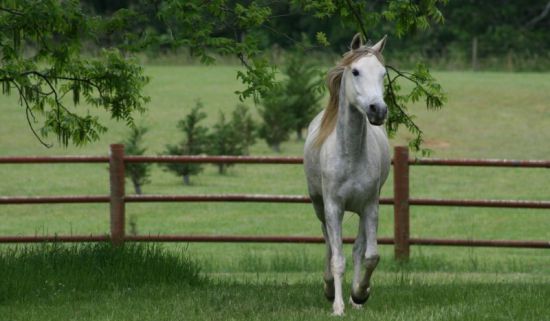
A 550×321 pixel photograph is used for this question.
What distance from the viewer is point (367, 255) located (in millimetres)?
8844

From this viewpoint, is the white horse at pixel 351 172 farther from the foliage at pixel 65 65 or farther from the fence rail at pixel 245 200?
the fence rail at pixel 245 200

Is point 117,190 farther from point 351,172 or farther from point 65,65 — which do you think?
point 351,172

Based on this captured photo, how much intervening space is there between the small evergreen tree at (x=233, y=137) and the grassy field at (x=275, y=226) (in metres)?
0.70

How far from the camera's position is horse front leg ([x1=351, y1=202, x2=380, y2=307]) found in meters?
8.85

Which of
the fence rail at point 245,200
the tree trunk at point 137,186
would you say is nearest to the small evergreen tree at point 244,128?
the tree trunk at point 137,186

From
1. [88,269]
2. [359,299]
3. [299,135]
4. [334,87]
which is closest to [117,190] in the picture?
[88,269]

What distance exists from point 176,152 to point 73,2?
14668 mm

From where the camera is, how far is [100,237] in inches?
498

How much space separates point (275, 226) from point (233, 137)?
17.5ft

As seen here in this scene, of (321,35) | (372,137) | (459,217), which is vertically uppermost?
(321,35)

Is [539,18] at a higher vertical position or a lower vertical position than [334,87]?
higher

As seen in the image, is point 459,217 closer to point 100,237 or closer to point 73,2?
point 100,237

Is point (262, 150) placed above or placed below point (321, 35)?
below

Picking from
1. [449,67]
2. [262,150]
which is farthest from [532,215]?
[449,67]
